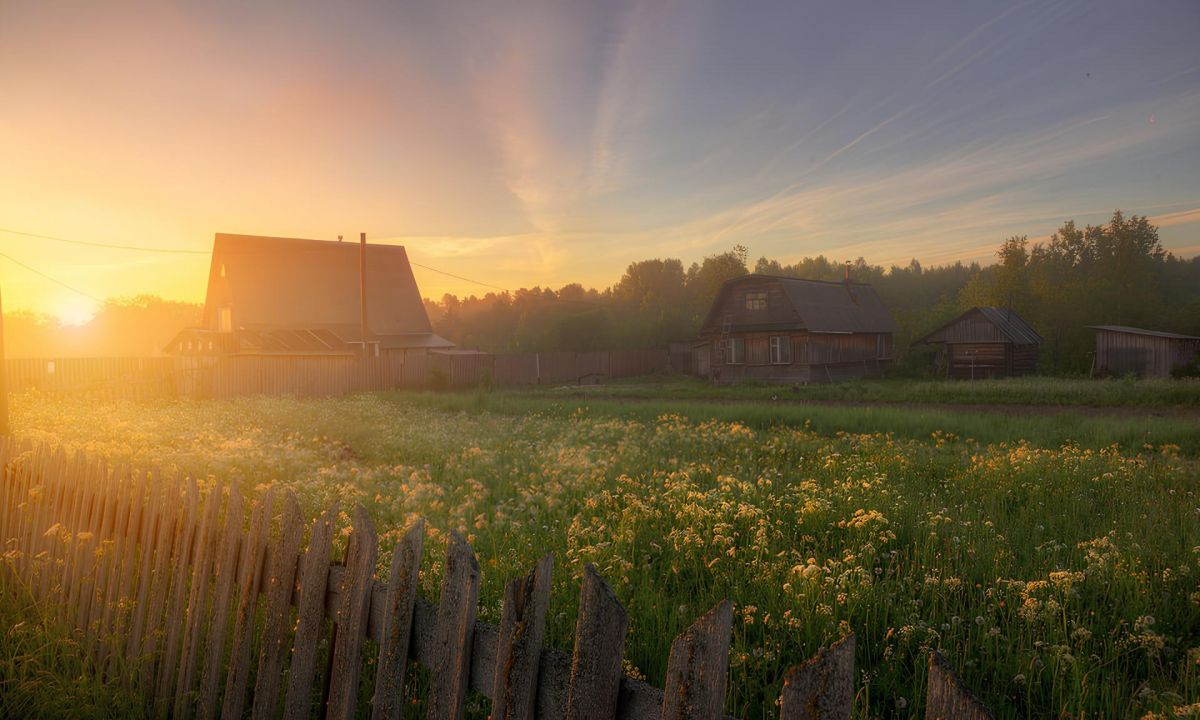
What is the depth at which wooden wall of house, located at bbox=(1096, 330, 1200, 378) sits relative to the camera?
107 feet

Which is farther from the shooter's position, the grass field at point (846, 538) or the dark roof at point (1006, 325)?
the dark roof at point (1006, 325)

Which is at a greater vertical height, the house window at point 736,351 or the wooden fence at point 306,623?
the house window at point 736,351

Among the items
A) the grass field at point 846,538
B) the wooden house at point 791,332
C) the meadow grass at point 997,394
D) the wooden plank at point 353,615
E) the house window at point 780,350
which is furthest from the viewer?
the house window at point 780,350

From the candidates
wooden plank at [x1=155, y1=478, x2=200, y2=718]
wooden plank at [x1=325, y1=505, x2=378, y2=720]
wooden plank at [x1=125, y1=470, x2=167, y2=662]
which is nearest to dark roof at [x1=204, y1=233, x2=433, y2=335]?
wooden plank at [x1=125, y1=470, x2=167, y2=662]

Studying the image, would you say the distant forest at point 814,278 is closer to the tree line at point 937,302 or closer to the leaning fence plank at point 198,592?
the tree line at point 937,302

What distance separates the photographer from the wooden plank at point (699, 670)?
138 cm

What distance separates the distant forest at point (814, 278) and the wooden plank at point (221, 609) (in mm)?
43077

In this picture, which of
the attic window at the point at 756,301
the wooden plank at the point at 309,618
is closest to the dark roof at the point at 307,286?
the attic window at the point at 756,301

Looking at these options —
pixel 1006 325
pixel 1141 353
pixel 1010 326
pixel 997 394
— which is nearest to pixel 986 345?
pixel 1006 325

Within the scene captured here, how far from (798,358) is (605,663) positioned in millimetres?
36415

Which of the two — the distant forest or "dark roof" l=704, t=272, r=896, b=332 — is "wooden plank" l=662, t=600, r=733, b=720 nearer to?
"dark roof" l=704, t=272, r=896, b=332

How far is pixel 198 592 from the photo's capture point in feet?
10.3

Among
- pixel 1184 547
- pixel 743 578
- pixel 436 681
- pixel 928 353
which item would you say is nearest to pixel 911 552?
pixel 743 578

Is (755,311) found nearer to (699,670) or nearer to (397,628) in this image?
(397,628)
